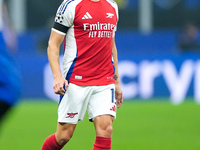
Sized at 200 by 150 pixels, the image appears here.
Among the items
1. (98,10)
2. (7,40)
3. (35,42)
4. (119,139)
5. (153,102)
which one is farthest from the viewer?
(35,42)

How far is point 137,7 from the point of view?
21203 millimetres

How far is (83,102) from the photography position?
6.11 meters

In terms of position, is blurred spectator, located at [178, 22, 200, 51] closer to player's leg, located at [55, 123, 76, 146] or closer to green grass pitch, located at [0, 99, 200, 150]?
green grass pitch, located at [0, 99, 200, 150]

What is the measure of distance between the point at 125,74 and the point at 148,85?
25.8 inches

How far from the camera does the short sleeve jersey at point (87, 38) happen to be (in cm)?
595

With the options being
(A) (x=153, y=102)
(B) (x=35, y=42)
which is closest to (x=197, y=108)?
(A) (x=153, y=102)

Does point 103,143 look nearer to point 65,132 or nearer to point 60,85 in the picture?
point 65,132

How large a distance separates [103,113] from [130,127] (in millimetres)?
4940

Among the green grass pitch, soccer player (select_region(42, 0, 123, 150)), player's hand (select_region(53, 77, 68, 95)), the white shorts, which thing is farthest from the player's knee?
the green grass pitch

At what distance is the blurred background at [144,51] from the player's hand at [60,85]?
9.62 m

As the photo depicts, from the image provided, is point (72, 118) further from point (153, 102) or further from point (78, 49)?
point (153, 102)

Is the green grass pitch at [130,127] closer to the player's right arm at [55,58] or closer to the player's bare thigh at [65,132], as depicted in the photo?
the player's bare thigh at [65,132]

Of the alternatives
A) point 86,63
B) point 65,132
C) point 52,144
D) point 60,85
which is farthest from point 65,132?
point 86,63

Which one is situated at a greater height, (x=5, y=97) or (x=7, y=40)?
(x=7, y=40)
